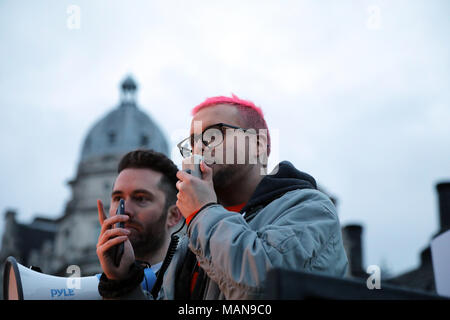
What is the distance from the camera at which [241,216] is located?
7.04ft

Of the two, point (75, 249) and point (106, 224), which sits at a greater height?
point (75, 249)

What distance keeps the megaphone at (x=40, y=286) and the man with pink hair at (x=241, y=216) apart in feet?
1.28

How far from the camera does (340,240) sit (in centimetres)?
223

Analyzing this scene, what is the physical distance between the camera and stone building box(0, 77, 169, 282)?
1895 inches

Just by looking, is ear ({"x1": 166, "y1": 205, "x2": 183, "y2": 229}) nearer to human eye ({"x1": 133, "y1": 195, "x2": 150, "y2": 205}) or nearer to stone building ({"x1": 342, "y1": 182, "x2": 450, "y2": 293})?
human eye ({"x1": 133, "y1": 195, "x2": 150, "y2": 205})

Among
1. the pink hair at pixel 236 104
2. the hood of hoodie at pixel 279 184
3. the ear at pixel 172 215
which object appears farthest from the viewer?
the ear at pixel 172 215

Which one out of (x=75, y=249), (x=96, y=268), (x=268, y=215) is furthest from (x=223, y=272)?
(x=75, y=249)

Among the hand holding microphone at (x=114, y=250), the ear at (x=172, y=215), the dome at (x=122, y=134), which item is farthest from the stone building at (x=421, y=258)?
the dome at (x=122, y=134)

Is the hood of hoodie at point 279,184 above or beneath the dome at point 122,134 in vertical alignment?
beneath

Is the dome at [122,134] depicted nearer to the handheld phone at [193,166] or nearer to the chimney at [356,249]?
the chimney at [356,249]

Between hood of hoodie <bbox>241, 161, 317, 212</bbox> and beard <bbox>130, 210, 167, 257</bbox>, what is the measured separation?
3.77 feet

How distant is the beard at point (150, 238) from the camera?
346 centimetres
